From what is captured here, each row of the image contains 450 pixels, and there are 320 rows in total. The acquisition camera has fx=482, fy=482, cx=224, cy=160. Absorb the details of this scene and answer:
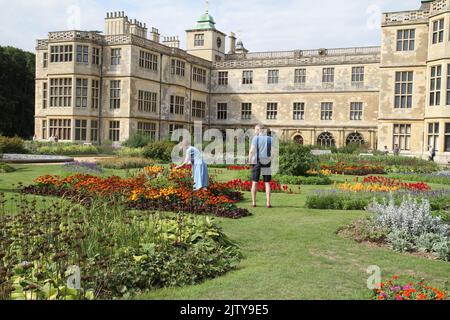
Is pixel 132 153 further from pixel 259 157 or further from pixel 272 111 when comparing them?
pixel 272 111

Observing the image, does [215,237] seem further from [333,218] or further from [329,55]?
[329,55]

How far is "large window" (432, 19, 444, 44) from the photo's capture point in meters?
27.5

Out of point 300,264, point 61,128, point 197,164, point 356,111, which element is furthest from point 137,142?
point 300,264

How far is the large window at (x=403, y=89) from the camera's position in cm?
3027

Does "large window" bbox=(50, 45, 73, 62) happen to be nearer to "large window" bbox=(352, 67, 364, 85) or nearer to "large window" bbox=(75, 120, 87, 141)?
"large window" bbox=(75, 120, 87, 141)

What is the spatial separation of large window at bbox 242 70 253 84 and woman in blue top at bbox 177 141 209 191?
3327cm

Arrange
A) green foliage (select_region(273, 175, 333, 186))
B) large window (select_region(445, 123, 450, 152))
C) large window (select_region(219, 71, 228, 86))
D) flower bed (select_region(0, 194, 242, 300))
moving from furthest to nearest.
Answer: large window (select_region(219, 71, 228, 86)) < large window (select_region(445, 123, 450, 152)) < green foliage (select_region(273, 175, 333, 186)) < flower bed (select_region(0, 194, 242, 300))

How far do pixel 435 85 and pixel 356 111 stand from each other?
11457 mm

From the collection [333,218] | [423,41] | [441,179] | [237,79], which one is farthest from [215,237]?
[237,79]

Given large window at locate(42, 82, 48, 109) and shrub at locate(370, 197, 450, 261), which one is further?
large window at locate(42, 82, 48, 109)

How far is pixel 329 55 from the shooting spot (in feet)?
133

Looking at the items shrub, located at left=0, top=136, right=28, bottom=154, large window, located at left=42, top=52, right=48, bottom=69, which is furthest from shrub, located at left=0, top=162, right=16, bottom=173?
large window, located at left=42, top=52, right=48, bottom=69

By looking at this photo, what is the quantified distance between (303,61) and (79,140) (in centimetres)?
1991

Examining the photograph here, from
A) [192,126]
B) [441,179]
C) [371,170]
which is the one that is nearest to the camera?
[441,179]
